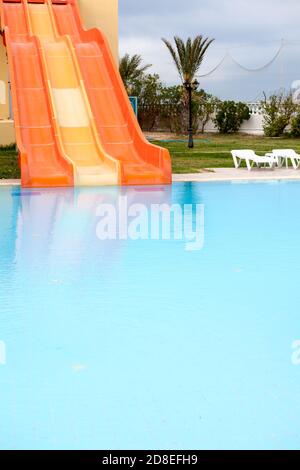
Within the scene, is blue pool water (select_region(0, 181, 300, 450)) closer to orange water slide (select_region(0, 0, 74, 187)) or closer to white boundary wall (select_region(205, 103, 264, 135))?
orange water slide (select_region(0, 0, 74, 187))

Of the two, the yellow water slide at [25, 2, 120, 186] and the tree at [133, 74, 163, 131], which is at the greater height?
the yellow water slide at [25, 2, 120, 186]

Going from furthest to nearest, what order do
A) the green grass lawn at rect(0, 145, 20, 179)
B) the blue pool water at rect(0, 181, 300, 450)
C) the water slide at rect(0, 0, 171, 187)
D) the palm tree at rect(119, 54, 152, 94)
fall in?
the palm tree at rect(119, 54, 152, 94)
the green grass lawn at rect(0, 145, 20, 179)
the water slide at rect(0, 0, 171, 187)
the blue pool water at rect(0, 181, 300, 450)

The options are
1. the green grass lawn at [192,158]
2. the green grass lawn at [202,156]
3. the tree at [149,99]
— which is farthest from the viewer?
the tree at [149,99]

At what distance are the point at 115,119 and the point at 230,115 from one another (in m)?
20.9

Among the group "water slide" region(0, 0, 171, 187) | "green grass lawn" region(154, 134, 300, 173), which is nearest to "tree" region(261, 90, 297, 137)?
"green grass lawn" region(154, 134, 300, 173)

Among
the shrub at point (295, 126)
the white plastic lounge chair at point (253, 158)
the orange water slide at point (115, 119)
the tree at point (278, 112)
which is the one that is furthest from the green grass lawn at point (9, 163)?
the tree at point (278, 112)

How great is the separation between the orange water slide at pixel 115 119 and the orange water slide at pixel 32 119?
113 centimetres

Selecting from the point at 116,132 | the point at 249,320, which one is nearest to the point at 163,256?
the point at 249,320

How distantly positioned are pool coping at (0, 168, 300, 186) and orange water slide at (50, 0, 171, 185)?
0.79 m

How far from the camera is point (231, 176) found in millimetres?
16703

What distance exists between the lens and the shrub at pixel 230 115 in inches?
1443

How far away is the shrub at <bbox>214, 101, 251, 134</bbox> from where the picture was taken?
36656mm

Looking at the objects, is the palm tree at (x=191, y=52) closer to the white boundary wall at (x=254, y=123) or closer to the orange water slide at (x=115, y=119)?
the white boundary wall at (x=254, y=123)

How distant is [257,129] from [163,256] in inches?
1193
